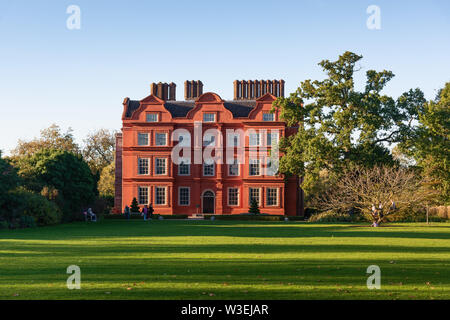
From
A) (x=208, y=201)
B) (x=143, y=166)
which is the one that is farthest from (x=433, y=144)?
(x=143, y=166)

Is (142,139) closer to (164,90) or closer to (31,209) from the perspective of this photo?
(164,90)

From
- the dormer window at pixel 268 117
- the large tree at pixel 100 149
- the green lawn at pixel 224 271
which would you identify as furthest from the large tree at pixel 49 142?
the green lawn at pixel 224 271

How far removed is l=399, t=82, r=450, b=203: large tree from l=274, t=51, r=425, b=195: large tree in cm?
101

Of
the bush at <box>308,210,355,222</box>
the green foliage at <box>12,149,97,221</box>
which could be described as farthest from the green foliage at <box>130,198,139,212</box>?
the bush at <box>308,210,355,222</box>

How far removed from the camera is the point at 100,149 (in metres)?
77.4

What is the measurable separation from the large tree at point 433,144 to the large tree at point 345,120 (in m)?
1.01

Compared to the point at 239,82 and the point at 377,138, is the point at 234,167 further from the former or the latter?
the point at 377,138

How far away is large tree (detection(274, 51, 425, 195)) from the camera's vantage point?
140 ft

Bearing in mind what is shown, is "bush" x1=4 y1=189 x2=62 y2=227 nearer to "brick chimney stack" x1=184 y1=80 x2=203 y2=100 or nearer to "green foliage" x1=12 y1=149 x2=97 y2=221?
"green foliage" x1=12 y1=149 x2=97 y2=221

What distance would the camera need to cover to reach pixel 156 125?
5384 cm

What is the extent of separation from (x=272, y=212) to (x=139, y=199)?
13.3m

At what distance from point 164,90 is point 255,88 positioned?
9.87 meters

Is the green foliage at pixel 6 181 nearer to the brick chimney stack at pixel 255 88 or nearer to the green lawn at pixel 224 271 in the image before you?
the green lawn at pixel 224 271

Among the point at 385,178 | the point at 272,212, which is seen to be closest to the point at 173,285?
the point at 385,178
